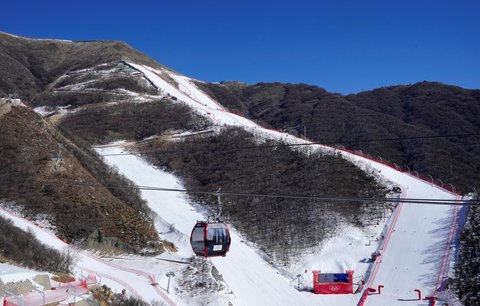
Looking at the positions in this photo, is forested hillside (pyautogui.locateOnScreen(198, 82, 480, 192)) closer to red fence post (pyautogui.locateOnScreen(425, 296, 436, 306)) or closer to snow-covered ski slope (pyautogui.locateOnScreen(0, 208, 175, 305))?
red fence post (pyautogui.locateOnScreen(425, 296, 436, 306))

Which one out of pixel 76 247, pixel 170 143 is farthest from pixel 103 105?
pixel 76 247

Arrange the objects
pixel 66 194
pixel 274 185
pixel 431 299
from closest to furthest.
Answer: pixel 431 299
pixel 66 194
pixel 274 185

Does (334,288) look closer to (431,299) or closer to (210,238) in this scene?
(431,299)

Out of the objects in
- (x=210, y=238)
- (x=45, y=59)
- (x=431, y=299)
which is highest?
(x=45, y=59)

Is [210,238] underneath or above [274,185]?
underneath

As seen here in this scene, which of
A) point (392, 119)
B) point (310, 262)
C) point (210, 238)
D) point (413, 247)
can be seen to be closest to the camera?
point (210, 238)

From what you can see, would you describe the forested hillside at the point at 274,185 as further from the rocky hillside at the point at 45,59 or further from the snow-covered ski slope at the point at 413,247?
the rocky hillside at the point at 45,59

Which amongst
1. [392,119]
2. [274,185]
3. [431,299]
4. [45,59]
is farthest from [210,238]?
[45,59]

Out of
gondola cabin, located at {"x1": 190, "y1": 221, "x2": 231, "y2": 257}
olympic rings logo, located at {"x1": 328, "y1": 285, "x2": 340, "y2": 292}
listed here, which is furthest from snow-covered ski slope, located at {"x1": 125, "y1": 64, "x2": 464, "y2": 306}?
gondola cabin, located at {"x1": 190, "y1": 221, "x2": 231, "y2": 257}
